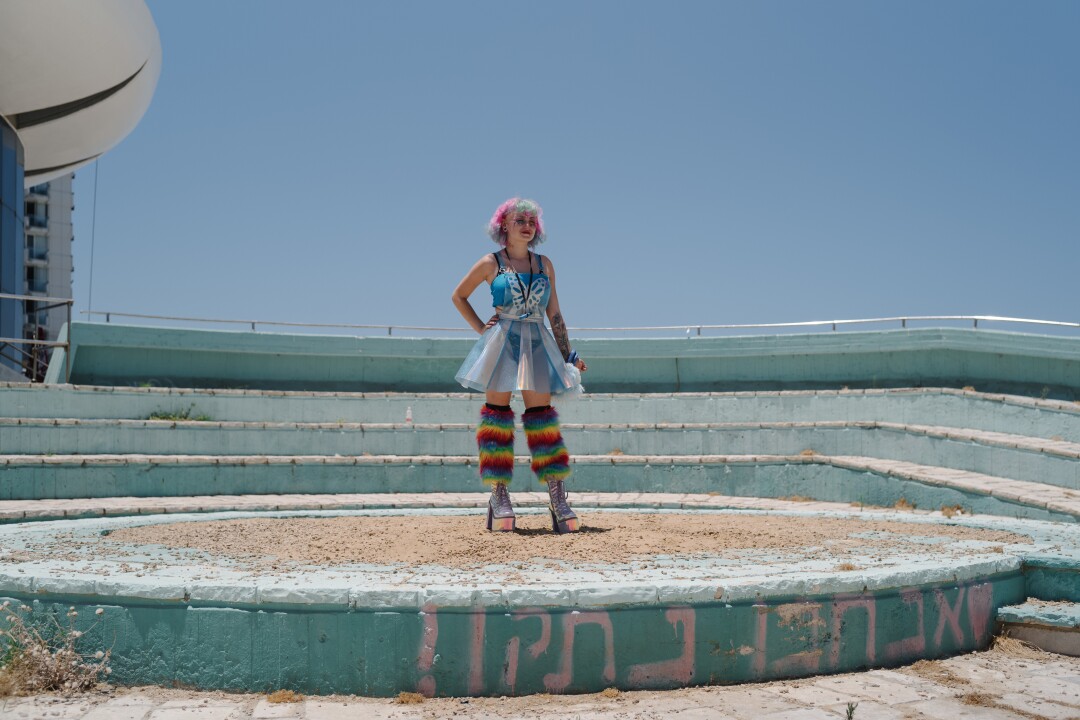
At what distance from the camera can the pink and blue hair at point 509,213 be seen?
702cm

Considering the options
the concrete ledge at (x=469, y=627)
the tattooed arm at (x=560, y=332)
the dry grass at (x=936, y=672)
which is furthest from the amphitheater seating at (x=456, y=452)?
the concrete ledge at (x=469, y=627)

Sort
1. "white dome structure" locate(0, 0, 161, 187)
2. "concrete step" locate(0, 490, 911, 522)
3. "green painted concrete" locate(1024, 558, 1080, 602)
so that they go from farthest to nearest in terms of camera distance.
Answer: "white dome structure" locate(0, 0, 161, 187) < "concrete step" locate(0, 490, 911, 522) < "green painted concrete" locate(1024, 558, 1080, 602)

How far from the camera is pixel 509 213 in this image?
7020 mm

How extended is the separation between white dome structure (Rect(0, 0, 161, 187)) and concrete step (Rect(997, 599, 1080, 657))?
21.3 m

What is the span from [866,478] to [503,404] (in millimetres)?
6683

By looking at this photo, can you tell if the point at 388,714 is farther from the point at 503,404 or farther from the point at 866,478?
the point at 866,478

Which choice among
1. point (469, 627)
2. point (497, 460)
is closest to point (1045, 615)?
point (469, 627)

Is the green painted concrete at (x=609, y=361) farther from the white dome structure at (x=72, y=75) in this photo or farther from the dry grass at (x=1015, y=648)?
the dry grass at (x=1015, y=648)

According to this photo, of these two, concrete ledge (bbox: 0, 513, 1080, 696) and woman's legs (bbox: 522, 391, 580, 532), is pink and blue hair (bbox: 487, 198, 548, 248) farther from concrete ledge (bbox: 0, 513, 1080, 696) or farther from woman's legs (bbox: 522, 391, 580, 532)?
concrete ledge (bbox: 0, 513, 1080, 696)

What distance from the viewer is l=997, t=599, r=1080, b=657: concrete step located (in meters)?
4.87

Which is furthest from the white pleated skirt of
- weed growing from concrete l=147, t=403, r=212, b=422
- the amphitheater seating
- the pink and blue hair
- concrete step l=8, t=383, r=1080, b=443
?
concrete step l=8, t=383, r=1080, b=443

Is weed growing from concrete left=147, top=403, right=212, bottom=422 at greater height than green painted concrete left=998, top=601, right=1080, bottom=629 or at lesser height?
greater

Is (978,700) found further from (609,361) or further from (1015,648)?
(609,361)

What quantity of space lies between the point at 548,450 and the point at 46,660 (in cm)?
361
